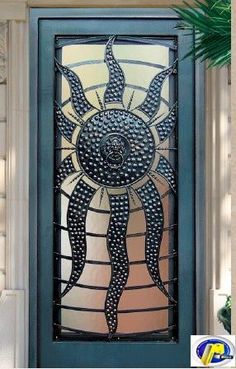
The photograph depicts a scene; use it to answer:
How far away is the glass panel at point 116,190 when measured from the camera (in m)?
3.40

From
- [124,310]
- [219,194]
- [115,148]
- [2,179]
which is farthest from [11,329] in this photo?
[219,194]

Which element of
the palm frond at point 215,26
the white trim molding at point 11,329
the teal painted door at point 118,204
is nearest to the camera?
the palm frond at point 215,26

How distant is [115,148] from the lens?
3412 mm

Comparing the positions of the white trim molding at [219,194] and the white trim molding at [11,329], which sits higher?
the white trim molding at [219,194]

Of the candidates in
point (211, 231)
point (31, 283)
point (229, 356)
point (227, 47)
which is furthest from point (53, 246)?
point (229, 356)

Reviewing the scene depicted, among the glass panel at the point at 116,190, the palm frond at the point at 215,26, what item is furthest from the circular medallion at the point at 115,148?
the palm frond at the point at 215,26

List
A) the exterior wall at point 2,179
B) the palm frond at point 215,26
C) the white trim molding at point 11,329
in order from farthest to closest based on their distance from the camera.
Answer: the exterior wall at point 2,179 < the white trim molding at point 11,329 < the palm frond at point 215,26

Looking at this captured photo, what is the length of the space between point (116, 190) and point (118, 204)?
0.26ft

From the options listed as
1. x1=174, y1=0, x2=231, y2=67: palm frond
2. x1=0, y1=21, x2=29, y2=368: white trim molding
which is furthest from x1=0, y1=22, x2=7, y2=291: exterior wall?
x1=174, y1=0, x2=231, y2=67: palm frond

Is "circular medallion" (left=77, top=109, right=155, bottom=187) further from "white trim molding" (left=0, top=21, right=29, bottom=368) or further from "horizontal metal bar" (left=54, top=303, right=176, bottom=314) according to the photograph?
"horizontal metal bar" (left=54, top=303, right=176, bottom=314)

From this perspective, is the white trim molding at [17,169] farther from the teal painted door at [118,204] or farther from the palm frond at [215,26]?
the palm frond at [215,26]

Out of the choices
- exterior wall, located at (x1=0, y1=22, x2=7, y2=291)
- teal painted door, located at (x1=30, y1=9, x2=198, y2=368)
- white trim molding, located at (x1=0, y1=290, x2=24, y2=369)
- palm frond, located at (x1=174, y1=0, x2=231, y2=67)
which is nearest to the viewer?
palm frond, located at (x1=174, y1=0, x2=231, y2=67)

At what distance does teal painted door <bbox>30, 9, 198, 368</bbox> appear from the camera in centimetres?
339

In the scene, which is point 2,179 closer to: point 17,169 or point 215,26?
point 17,169
